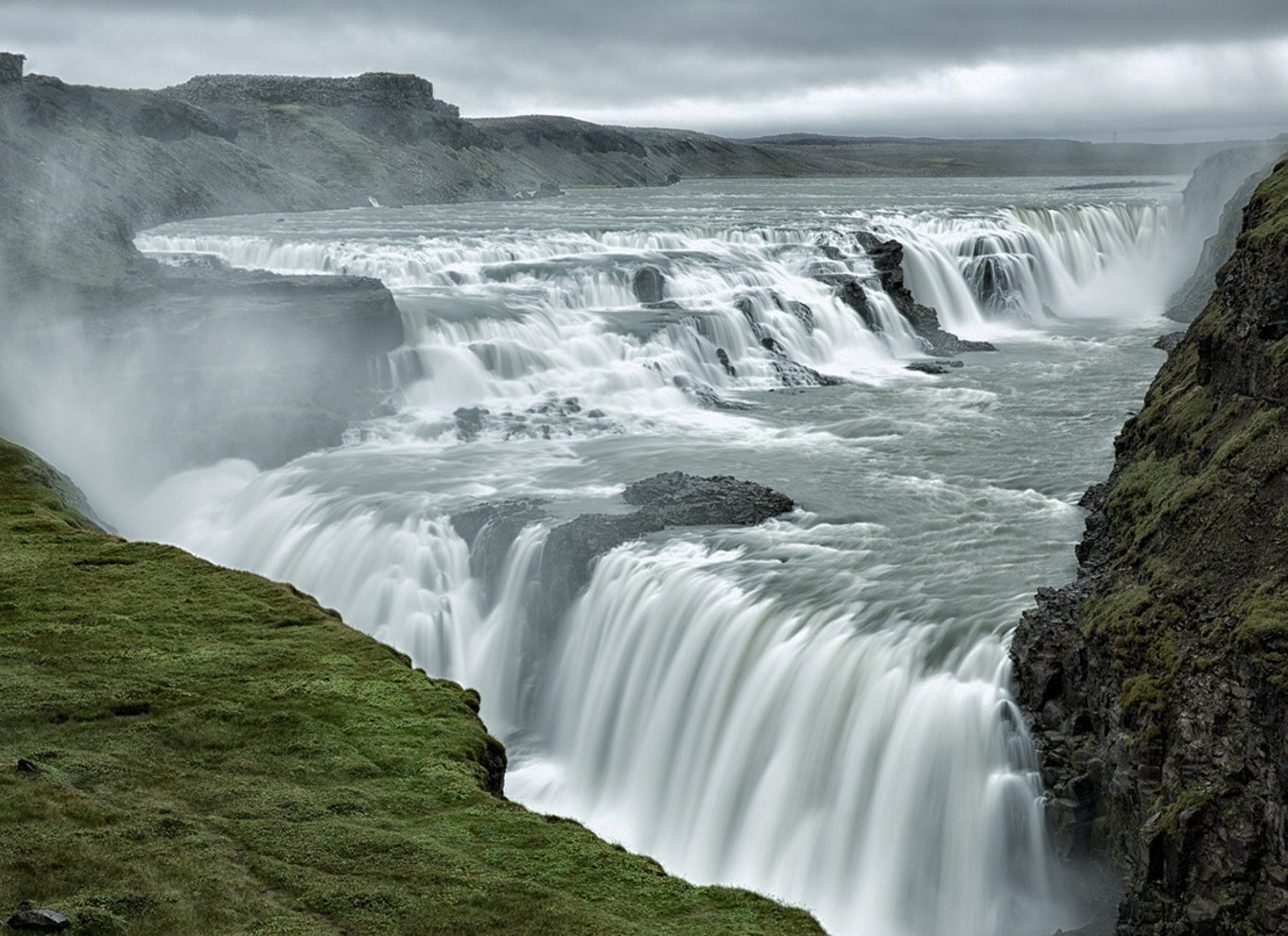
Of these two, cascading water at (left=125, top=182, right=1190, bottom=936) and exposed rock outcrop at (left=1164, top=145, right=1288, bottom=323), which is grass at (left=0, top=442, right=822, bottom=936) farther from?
exposed rock outcrop at (left=1164, top=145, right=1288, bottom=323)

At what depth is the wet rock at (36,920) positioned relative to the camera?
8.06 m

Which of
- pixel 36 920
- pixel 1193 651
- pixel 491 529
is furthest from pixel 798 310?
pixel 36 920

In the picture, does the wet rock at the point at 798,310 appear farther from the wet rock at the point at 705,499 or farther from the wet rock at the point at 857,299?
the wet rock at the point at 705,499

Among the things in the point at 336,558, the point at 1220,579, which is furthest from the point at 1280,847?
the point at 336,558

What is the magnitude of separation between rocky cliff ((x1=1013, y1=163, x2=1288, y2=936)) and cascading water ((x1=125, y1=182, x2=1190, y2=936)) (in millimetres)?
839

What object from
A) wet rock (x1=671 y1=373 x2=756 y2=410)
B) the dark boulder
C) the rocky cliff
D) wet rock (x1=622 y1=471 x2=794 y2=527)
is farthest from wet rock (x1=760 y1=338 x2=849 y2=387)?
the rocky cliff

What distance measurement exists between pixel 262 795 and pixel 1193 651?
9039mm

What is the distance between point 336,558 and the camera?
1005 inches

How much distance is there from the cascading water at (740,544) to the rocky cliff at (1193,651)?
2.75 ft

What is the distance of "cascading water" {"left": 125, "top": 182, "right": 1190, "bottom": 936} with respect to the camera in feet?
52.4

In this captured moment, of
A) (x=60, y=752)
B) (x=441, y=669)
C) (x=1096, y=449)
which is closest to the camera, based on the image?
(x=60, y=752)

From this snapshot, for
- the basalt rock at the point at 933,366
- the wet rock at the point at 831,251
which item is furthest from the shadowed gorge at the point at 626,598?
the wet rock at the point at 831,251

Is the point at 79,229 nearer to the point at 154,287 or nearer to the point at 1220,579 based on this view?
the point at 154,287

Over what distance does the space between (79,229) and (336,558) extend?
27125 mm
